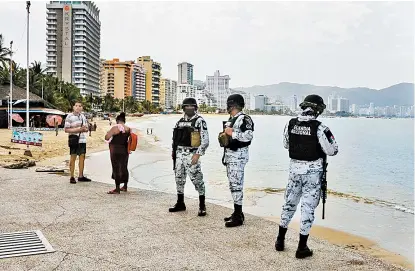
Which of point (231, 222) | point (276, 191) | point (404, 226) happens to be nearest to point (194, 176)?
point (231, 222)

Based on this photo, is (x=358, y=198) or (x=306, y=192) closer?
(x=306, y=192)

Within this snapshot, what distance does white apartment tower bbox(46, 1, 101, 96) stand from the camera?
484 feet

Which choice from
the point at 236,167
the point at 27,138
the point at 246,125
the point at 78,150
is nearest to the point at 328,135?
the point at 246,125

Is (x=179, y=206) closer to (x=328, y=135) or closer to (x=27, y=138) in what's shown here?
(x=328, y=135)

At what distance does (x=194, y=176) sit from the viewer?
21.7ft

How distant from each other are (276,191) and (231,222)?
→ 349 inches

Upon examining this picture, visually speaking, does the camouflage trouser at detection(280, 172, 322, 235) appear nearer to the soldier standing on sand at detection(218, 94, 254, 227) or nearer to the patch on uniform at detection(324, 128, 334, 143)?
the patch on uniform at detection(324, 128, 334, 143)

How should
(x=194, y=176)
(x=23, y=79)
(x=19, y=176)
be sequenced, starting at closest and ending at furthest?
1. (x=194, y=176)
2. (x=19, y=176)
3. (x=23, y=79)

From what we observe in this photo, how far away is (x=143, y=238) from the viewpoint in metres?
5.46

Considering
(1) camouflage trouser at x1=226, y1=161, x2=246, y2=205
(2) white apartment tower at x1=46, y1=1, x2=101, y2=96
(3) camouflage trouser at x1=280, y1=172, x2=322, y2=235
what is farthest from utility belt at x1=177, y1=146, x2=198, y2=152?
(2) white apartment tower at x1=46, y1=1, x2=101, y2=96

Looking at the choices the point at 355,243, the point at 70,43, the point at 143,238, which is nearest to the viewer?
the point at 143,238

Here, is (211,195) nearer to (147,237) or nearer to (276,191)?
(276,191)

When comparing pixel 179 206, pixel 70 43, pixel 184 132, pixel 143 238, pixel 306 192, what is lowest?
pixel 143 238

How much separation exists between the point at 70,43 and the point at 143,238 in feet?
501
